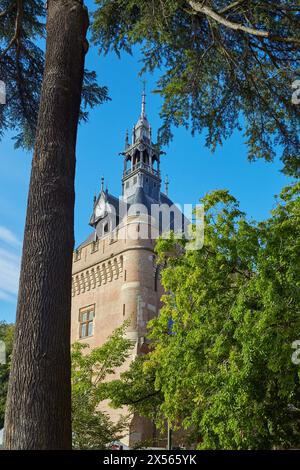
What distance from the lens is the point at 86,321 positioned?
2384cm

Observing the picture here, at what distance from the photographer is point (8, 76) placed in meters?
7.51

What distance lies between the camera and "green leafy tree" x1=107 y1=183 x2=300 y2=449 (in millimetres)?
7945

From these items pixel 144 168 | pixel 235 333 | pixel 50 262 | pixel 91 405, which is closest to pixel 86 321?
pixel 144 168

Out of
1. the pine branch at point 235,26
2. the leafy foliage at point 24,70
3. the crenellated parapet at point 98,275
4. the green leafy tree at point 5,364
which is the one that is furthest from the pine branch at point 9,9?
the green leafy tree at point 5,364

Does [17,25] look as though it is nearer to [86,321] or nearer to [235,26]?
[235,26]

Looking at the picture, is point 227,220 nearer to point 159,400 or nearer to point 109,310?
point 159,400

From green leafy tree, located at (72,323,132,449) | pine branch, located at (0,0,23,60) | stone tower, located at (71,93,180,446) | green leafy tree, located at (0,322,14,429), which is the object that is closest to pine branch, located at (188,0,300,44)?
pine branch, located at (0,0,23,60)

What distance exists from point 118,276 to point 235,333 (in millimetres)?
14560

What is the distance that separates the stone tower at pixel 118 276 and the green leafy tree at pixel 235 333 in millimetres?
7352

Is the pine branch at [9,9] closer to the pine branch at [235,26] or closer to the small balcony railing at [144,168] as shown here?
the pine branch at [235,26]

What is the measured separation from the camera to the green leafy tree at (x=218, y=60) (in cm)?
660

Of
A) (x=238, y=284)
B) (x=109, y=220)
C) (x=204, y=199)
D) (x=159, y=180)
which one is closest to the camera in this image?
(x=238, y=284)

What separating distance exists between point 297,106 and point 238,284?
14.5ft

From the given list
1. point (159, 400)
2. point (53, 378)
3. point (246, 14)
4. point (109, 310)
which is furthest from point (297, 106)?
point (109, 310)
